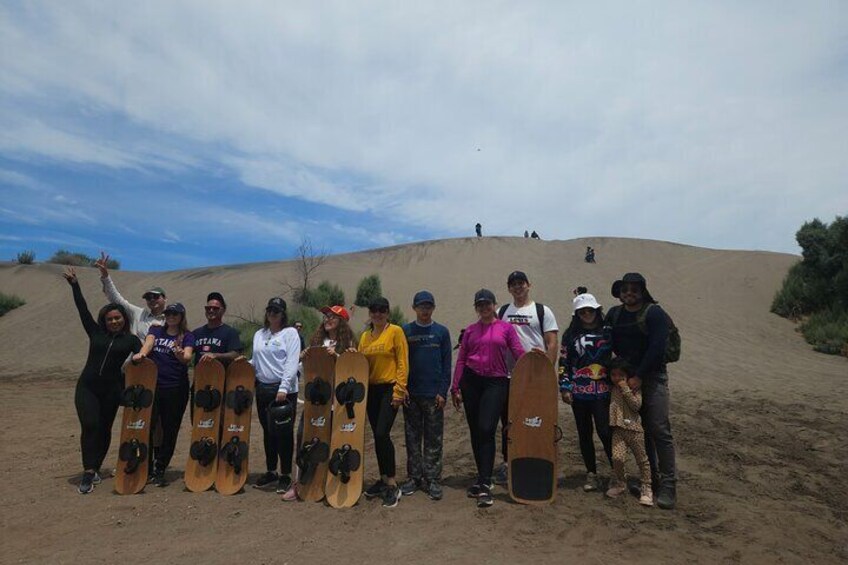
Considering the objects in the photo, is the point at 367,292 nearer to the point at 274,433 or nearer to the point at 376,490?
the point at 274,433

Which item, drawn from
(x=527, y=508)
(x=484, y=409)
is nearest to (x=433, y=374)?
(x=484, y=409)

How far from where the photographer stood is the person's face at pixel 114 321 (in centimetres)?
515

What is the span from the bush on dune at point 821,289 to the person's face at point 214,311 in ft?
49.7

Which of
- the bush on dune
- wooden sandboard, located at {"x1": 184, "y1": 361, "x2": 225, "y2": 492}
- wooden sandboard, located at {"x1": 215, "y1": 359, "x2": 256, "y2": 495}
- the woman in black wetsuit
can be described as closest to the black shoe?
wooden sandboard, located at {"x1": 215, "y1": 359, "x2": 256, "y2": 495}

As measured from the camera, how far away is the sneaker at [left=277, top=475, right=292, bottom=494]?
16.4ft

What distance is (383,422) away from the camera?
4.68 metres

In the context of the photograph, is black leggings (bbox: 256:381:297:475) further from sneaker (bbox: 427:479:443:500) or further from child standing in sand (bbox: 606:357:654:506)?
child standing in sand (bbox: 606:357:654:506)

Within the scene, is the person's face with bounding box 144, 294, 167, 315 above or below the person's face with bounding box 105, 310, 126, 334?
above

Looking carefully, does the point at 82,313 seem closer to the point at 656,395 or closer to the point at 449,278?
the point at 656,395

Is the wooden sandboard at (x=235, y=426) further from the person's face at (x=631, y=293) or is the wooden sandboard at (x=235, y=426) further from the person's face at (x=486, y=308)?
the person's face at (x=631, y=293)

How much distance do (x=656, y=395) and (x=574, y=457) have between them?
1.89 metres

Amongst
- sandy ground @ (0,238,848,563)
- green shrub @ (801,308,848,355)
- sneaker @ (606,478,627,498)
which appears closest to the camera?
sandy ground @ (0,238,848,563)

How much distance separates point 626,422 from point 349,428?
2454 millimetres

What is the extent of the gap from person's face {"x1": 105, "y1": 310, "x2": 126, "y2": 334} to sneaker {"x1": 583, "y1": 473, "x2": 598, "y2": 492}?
4.75 m
